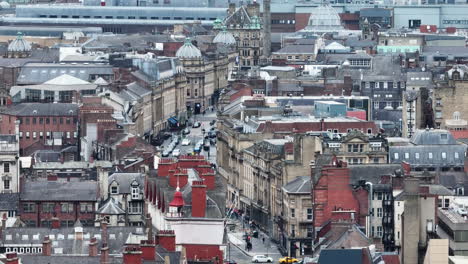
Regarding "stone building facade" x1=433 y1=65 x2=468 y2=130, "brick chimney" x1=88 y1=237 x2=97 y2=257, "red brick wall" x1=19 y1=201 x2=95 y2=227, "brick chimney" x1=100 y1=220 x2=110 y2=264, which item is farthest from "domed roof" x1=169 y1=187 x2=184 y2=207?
"stone building facade" x1=433 y1=65 x2=468 y2=130

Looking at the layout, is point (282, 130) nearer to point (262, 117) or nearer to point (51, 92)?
point (262, 117)

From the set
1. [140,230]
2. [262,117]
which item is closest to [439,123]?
[262,117]

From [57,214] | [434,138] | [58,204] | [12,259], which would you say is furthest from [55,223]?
[434,138]

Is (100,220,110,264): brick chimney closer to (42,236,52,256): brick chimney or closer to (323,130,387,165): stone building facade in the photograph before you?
(42,236,52,256): brick chimney

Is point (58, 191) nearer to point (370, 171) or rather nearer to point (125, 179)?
point (125, 179)

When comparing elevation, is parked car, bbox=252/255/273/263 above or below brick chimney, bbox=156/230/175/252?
below
